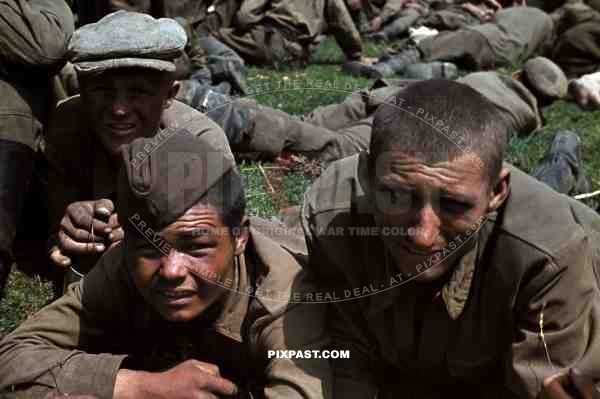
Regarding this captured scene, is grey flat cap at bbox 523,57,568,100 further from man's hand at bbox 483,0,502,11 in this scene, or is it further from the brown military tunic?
man's hand at bbox 483,0,502,11

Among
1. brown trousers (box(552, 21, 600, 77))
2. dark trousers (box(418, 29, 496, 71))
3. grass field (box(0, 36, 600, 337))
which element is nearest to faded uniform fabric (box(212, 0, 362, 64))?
grass field (box(0, 36, 600, 337))

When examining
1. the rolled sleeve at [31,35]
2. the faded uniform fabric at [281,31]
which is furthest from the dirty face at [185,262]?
the faded uniform fabric at [281,31]

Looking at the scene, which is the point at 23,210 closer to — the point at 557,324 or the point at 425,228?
the point at 425,228

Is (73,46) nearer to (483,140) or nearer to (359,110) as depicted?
(483,140)

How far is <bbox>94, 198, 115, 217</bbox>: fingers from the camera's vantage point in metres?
3.74

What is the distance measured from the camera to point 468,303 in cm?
→ 298

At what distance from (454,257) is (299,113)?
3671 mm

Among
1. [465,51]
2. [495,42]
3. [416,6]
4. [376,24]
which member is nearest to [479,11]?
[416,6]

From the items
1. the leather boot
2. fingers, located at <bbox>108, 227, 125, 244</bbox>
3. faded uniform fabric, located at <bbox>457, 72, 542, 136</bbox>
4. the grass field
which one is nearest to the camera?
fingers, located at <bbox>108, 227, 125, 244</bbox>

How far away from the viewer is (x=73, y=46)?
3994 millimetres

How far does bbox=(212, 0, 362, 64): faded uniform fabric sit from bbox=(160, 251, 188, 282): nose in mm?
5561

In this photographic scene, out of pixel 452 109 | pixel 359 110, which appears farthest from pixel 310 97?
pixel 452 109

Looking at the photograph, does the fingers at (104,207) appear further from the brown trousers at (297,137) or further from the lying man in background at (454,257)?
the brown trousers at (297,137)

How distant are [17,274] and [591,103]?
4904mm
